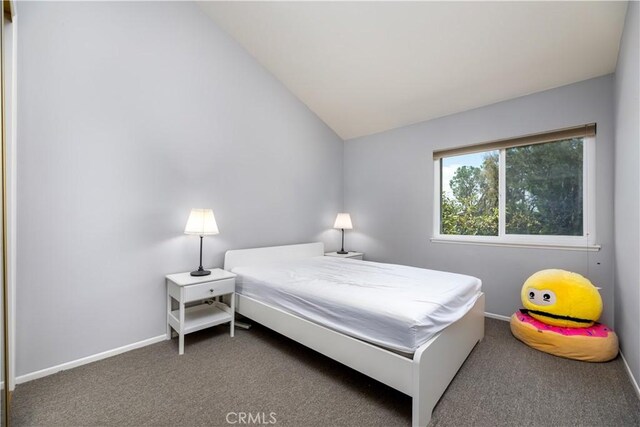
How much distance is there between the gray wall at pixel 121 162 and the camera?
1.88m

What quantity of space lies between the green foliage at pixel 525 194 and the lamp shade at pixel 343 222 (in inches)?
49.7

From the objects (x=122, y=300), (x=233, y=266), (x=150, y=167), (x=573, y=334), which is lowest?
(x=573, y=334)

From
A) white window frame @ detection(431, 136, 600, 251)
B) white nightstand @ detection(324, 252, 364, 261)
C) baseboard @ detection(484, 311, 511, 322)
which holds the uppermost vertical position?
white window frame @ detection(431, 136, 600, 251)

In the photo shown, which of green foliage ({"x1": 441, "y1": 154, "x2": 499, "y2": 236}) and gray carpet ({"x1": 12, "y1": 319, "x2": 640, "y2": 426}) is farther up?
green foliage ({"x1": 441, "y1": 154, "x2": 499, "y2": 236})

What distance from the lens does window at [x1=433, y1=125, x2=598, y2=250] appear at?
103 inches

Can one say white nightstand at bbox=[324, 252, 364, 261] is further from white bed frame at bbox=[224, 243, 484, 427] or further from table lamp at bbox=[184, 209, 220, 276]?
table lamp at bbox=[184, 209, 220, 276]

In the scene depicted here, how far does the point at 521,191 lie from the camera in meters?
2.93

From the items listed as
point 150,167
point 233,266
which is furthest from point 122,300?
point 150,167

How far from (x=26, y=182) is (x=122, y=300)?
3.48 feet

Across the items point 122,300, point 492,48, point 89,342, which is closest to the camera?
point 89,342

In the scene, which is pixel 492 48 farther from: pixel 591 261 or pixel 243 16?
pixel 243 16

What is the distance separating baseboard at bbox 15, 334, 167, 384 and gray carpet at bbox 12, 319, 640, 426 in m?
0.05

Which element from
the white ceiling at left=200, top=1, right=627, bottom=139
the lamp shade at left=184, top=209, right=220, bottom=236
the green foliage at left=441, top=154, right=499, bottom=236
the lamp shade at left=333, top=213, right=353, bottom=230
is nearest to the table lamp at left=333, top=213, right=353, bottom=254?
the lamp shade at left=333, top=213, right=353, bottom=230

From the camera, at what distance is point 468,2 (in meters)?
2.13
